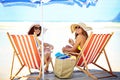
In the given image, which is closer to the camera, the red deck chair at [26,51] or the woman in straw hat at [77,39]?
the red deck chair at [26,51]

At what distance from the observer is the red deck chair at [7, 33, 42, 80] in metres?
4.10

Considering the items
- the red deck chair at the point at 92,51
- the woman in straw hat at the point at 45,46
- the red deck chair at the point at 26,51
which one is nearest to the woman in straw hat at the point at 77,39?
the red deck chair at the point at 92,51

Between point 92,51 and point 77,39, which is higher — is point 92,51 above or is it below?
below

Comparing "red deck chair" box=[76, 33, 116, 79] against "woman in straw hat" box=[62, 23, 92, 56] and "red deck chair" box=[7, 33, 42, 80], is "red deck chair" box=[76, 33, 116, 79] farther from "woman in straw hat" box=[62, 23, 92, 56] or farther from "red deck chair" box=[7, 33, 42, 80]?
"red deck chair" box=[7, 33, 42, 80]

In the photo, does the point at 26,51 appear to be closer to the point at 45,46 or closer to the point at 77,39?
the point at 45,46

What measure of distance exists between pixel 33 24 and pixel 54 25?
32 cm

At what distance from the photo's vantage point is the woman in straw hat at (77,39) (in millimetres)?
4258

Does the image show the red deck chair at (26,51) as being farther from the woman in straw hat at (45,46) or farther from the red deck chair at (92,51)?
the red deck chair at (92,51)

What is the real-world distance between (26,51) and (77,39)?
80cm

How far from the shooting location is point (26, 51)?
418 centimetres

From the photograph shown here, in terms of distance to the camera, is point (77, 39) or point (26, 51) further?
point (77, 39)

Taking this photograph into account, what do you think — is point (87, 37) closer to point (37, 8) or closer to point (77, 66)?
point (77, 66)

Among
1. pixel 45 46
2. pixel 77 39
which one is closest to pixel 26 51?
pixel 45 46

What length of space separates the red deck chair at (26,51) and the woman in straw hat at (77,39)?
18.1 inches
